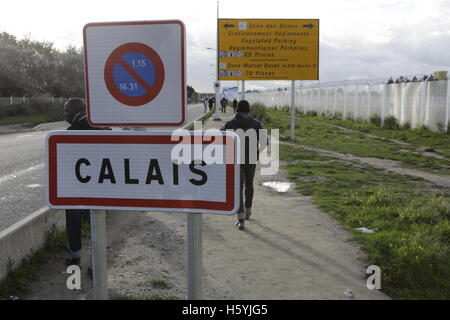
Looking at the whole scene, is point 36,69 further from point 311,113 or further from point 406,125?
point 406,125

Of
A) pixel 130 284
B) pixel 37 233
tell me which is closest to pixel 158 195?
pixel 130 284

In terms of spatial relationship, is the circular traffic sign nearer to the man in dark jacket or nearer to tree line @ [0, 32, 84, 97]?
the man in dark jacket

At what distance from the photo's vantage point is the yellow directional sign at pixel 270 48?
719 inches

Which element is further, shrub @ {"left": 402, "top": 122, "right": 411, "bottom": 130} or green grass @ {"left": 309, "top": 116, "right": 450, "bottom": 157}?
shrub @ {"left": 402, "top": 122, "right": 411, "bottom": 130}

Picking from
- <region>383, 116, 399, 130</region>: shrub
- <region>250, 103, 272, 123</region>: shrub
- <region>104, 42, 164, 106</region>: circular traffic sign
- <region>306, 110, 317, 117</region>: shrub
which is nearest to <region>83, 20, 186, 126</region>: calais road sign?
<region>104, 42, 164, 106</region>: circular traffic sign

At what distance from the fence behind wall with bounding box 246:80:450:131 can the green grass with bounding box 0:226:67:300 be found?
17.4m

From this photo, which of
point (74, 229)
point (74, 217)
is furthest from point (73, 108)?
point (74, 229)

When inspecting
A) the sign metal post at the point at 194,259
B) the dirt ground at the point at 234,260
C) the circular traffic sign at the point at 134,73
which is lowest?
the dirt ground at the point at 234,260

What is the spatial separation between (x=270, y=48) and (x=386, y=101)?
394 inches

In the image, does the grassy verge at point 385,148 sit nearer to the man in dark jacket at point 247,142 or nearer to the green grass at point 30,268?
the man in dark jacket at point 247,142

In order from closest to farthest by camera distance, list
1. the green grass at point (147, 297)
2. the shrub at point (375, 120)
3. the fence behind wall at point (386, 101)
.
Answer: the green grass at point (147, 297) → the fence behind wall at point (386, 101) → the shrub at point (375, 120)

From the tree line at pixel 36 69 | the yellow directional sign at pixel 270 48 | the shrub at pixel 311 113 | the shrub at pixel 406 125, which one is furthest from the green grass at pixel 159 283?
the tree line at pixel 36 69

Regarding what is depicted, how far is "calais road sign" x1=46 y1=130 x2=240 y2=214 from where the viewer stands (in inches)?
86.0

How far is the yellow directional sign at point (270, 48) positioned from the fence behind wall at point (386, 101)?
5.49 metres
